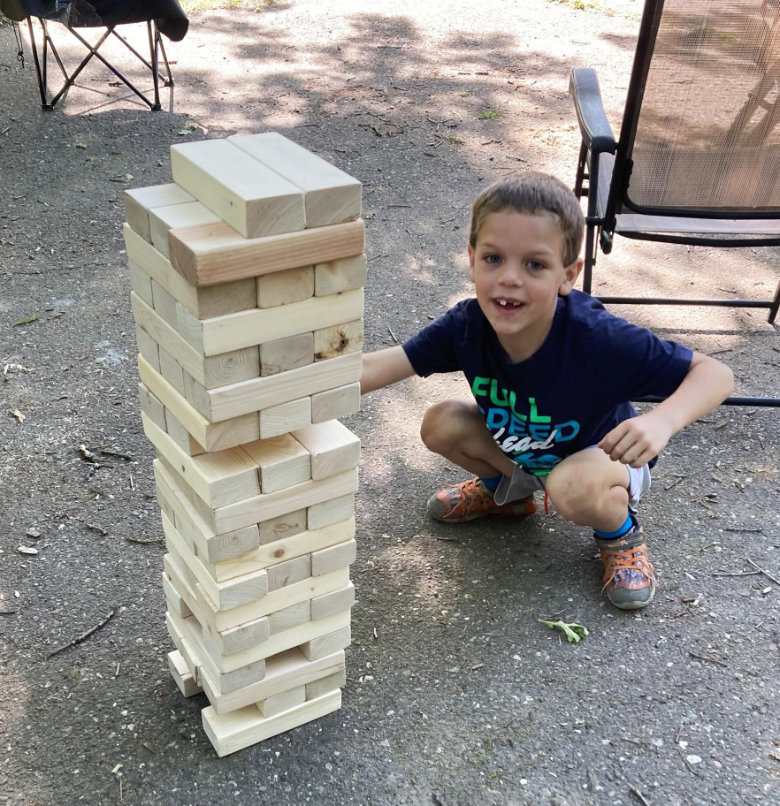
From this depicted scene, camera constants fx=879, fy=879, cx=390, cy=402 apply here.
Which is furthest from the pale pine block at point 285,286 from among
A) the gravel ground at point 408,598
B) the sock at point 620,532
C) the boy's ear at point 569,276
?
the sock at point 620,532

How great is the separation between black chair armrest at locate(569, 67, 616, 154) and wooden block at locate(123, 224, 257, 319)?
1.90 meters

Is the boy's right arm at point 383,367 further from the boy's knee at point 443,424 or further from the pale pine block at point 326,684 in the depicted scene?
the pale pine block at point 326,684

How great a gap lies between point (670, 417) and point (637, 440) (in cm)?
11

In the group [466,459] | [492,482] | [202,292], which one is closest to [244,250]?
[202,292]

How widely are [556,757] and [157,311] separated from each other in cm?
126

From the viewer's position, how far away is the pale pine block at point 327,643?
186 centimetres

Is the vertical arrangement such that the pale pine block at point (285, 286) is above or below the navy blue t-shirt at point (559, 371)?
above

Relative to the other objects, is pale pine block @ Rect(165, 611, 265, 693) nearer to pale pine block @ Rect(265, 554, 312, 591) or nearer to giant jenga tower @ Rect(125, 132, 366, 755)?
giant jenga tower @ Rect(125, 132, 366, 755)

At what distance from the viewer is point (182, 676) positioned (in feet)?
6.50

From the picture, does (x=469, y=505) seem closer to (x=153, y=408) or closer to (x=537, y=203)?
(x=537, y=203)

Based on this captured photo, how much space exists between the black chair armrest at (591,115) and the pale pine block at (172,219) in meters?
1.86

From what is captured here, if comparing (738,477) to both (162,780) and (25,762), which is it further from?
(25,762)

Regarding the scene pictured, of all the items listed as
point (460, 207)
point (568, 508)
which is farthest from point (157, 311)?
point (460, 207)

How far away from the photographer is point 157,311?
5.12 feet
